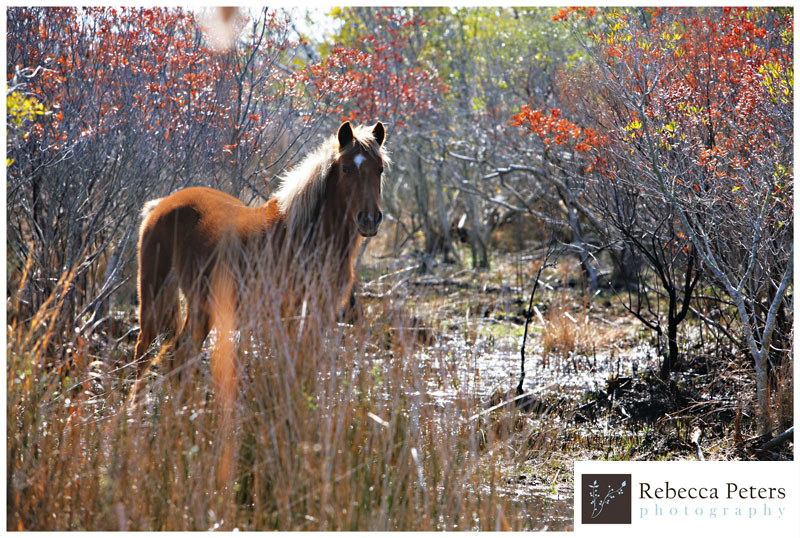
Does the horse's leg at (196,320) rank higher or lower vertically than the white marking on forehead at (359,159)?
lower

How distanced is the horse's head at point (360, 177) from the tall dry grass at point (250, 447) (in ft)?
3.63

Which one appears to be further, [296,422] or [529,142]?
[529,142]

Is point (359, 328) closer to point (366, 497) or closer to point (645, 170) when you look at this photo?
point (366, 497)

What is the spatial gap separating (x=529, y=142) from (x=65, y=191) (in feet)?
21.0

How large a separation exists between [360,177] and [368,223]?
0.33 metres

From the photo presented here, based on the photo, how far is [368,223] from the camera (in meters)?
4.77

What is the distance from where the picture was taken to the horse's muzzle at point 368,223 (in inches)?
187

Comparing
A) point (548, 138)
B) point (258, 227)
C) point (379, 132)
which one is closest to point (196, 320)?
point (258, 227)

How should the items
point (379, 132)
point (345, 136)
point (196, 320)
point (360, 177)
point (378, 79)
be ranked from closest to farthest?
point (196, 320), point (360, 177), point (345, 136), point (379, 132), point (378, 79)

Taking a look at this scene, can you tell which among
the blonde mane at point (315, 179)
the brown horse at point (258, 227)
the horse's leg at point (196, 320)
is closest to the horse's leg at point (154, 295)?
the brown horse at point (258, 227)

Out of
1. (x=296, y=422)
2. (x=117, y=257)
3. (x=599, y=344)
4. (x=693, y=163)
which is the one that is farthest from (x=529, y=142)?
(x=296, y=422)

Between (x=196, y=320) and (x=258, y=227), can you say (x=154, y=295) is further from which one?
(x=196, y=320)

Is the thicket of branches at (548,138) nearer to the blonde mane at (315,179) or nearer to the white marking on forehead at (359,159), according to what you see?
the blonde mane at (315,179)

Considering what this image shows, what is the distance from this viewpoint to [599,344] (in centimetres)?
757
